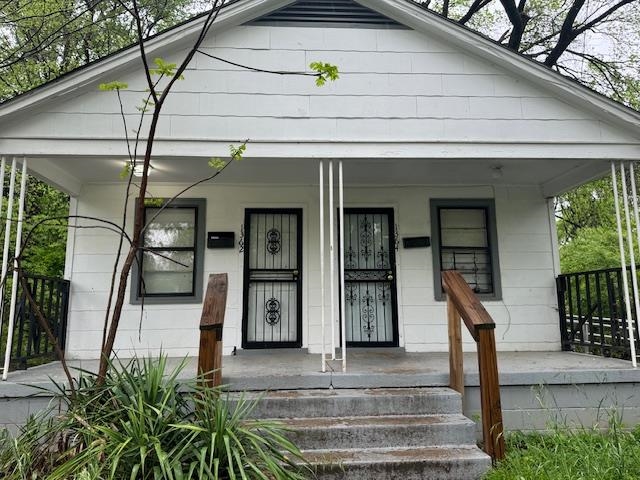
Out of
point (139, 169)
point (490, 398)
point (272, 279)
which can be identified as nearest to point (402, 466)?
point (490, 398)

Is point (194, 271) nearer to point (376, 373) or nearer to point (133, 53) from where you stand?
point (133, 53)

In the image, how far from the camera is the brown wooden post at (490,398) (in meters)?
3.07

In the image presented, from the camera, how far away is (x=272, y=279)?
5.57 metres

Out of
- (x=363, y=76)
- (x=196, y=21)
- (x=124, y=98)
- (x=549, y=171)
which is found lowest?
(x=549, y=171)

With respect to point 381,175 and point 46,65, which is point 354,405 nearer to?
point 381,175

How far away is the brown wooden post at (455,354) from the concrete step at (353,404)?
12 centimetres

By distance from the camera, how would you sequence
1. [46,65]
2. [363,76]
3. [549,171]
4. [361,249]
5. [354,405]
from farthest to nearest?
[46,65] → [361,249] → [549,171] → [363,76] → [354,405]

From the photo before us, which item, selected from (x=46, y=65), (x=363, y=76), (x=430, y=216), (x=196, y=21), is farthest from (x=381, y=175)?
(x=46, y=65)

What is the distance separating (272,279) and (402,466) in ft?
10.1

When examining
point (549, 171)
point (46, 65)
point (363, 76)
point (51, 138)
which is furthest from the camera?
point (46, 65)

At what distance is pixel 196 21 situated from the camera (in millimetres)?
4348

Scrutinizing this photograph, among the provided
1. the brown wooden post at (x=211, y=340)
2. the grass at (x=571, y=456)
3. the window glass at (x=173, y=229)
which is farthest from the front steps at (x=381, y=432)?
the window glass at (x=173, y=229)

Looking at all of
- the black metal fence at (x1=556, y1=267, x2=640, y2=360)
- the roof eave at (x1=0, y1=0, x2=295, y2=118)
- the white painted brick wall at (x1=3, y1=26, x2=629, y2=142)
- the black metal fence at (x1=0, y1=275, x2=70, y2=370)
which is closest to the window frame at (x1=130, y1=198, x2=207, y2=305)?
the black metal fence at (x1=0, y1=275, x2=70, y2=370)

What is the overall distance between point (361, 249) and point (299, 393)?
256cm
